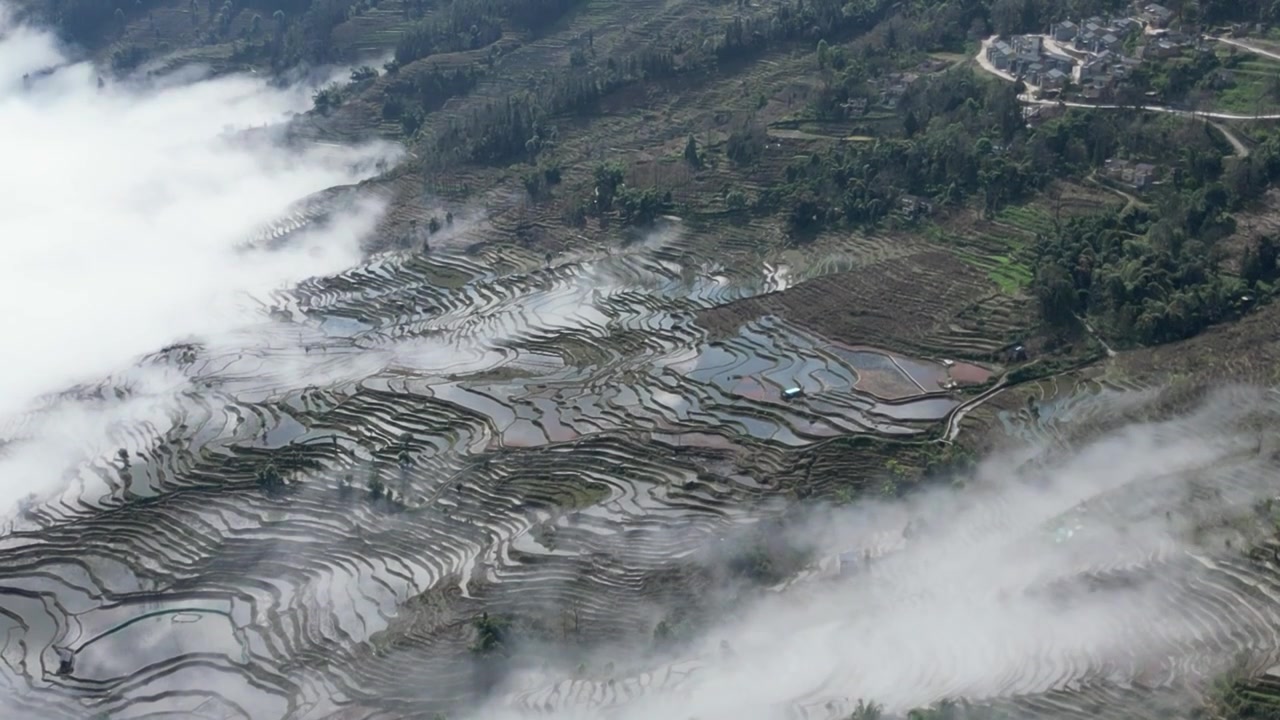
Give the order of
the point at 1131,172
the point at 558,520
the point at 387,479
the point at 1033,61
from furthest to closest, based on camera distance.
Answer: the point at 1033,61 < the point at 1131,172 < the point at 387,479 < the point at 558,520

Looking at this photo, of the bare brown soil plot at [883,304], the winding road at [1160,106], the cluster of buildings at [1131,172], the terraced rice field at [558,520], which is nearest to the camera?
the terraced rice field at [558,520]

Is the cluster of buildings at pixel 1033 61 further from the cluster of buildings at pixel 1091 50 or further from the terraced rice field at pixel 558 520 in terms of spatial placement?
the terraced rice field at pixel 558 520

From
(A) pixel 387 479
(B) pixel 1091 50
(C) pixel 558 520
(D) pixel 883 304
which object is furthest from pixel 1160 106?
(A) pixel 387 479

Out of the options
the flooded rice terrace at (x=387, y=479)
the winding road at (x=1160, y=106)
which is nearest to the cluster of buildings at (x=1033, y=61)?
the winding road at (x=1160, y=106)

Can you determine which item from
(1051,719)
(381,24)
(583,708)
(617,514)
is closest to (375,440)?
(617,514)

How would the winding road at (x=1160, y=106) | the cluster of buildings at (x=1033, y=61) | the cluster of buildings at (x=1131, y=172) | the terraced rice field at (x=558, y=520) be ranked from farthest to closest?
the cluster of buildings at (x=1033, y=61)
the winding road at (x=1160, y=106)
the cluster of buildings at (x=1131, y=172)
the terraced rice field at (x=558, y=520)

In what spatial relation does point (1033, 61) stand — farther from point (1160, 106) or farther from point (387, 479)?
point (387, 479)

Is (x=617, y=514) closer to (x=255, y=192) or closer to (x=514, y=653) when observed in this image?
(x=514, y=653)

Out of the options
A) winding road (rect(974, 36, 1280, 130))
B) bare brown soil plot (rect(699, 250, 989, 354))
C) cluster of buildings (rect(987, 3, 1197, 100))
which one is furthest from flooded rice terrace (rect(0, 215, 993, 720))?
cluster of buildings (rect(987, 3, 1197, 100))
